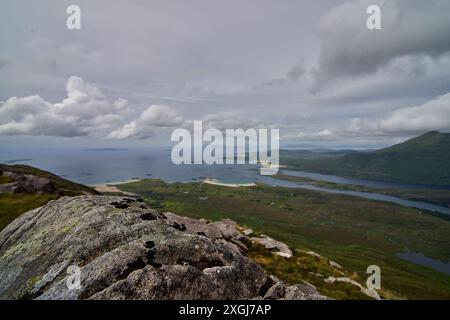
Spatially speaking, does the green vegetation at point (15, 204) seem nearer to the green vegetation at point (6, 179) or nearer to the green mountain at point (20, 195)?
the green mountain at point (20, 195)

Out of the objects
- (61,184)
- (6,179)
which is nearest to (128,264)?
(6,179)

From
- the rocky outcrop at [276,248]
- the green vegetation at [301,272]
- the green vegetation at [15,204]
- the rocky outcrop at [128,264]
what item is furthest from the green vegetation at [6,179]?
the green vegetation at [301,272]

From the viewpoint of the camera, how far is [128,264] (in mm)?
15156

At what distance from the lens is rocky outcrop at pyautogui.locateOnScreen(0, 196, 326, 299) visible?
14039mm

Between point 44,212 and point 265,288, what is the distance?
25782 millimetres

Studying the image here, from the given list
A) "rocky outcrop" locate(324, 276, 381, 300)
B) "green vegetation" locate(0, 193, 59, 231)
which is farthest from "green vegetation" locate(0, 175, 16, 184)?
"rocky outcrop" locate(324, 276, 381, 300)

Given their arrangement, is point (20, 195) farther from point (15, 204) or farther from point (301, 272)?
point (301, 272)

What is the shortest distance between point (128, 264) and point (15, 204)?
4868 centimetres

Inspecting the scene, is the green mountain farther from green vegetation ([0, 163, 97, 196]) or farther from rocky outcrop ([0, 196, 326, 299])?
rocky outcrop ([0, 196, 326, 299])

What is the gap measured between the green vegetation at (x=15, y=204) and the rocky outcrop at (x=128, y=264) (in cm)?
2798

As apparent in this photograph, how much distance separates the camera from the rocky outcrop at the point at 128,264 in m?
14.0

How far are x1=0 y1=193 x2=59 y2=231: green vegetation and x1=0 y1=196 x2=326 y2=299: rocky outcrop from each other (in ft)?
91.8
